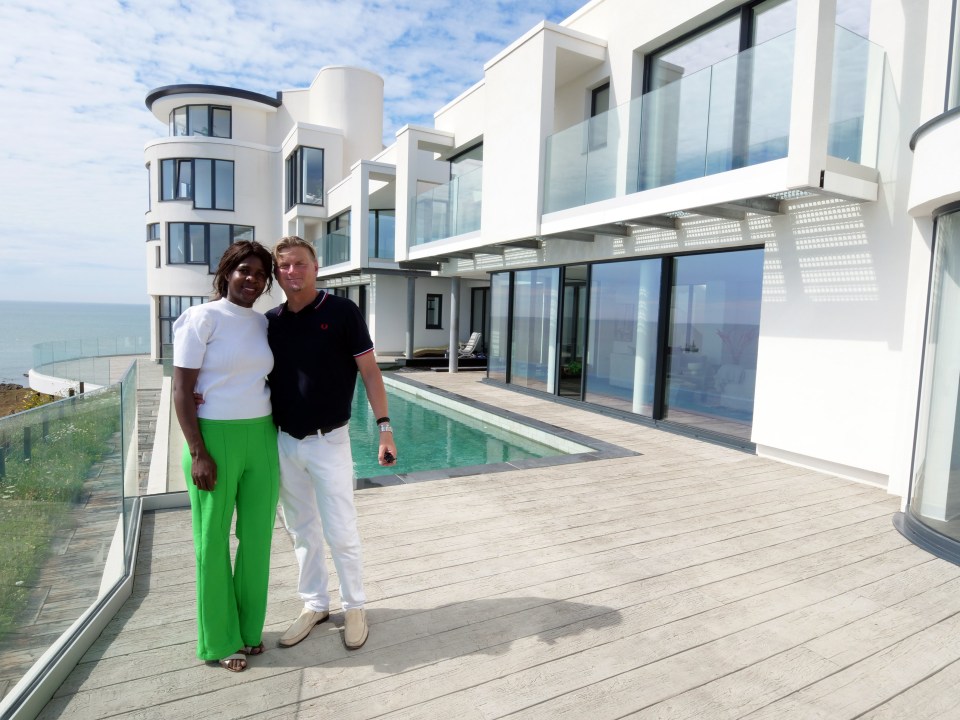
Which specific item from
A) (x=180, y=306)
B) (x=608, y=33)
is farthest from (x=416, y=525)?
(x=180, y=306)

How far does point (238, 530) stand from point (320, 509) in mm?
330

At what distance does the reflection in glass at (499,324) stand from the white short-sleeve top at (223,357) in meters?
9.89

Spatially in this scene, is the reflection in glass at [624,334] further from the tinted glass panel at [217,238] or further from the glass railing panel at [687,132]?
the tinted glass panel at [217,238]

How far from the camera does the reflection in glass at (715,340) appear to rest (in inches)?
266

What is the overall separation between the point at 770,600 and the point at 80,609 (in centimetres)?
323

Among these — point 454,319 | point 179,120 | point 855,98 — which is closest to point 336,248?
point 454,319

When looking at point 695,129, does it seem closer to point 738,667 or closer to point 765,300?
point 765,300

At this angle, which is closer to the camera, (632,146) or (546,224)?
(632,146)

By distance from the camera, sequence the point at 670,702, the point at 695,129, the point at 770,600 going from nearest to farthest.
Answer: the point at 670,702
the point at 770,600
the point at 695,129

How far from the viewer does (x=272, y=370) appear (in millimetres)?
2451

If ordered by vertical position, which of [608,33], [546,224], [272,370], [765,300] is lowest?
[272,370]

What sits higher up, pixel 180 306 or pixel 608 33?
pixel 608 33

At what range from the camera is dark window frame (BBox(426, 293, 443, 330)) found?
2059 cm

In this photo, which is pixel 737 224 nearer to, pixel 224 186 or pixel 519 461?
pixel 519 461
